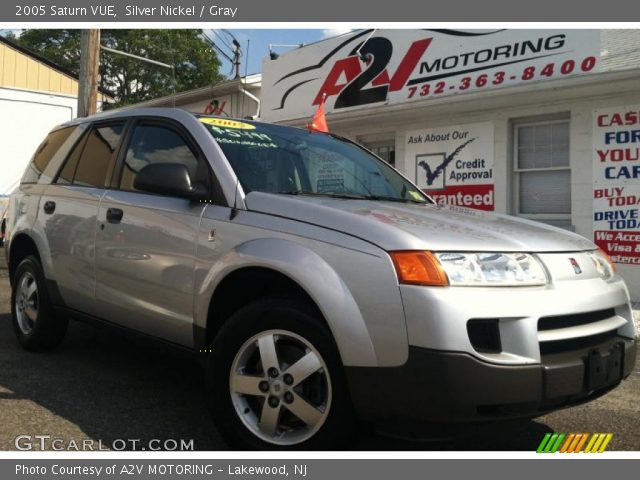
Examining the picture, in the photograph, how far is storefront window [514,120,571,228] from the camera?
8.77 metres

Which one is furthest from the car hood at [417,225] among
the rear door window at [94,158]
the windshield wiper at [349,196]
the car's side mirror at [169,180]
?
the rear door window at [94,158]

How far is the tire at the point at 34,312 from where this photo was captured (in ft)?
15.5

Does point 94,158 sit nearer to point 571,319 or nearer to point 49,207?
point 49,207

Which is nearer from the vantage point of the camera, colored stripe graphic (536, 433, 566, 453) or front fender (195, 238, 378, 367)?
front fender (195, 238, 378, 367)

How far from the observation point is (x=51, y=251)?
A: 14.8ft

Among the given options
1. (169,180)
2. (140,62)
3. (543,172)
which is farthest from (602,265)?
(140,62)

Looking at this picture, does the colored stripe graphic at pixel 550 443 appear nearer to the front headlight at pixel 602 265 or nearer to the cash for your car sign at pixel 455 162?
the front headlight at pixel 602 265

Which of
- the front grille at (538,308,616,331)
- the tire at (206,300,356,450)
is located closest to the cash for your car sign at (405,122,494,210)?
the front grille at (538,308,616,331)

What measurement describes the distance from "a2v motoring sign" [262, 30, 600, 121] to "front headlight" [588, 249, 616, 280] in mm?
5691

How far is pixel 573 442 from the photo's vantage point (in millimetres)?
Result: 3258

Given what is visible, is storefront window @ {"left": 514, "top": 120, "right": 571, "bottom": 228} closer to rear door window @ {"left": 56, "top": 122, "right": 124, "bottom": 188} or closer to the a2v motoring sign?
the a2v motoring sign

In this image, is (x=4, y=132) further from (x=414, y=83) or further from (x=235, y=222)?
(x=235, y=222)

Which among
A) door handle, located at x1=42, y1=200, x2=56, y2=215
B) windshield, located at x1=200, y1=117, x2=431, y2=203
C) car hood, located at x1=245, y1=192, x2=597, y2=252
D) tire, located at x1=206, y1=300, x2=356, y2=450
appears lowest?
tire, located at x1=206, y1=300, x2=356, y2=450
